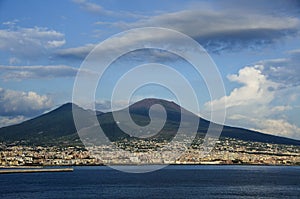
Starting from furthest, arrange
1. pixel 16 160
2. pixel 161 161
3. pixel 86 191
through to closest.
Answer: pixel 161 161 → pixel 16 160 → pixel 86 191

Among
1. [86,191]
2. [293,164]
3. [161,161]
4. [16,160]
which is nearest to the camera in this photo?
[86,191]

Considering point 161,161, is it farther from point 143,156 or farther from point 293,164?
point 293,164

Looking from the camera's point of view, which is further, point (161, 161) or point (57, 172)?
point (161, 161)

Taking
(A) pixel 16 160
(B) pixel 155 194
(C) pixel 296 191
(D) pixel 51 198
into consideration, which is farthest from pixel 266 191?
(A) pixel 16 160

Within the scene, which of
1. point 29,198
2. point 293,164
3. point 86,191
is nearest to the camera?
point 29,198

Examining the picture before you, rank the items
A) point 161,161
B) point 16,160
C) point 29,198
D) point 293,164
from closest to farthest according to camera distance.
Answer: point 29,198 → point 16,160 → point 161,161 → point 293,164

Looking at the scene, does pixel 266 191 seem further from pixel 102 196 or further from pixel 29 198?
pixel 29 198

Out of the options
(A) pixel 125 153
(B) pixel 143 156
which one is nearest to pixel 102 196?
(B) pixel 143 156

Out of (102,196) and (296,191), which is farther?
(296,191)
